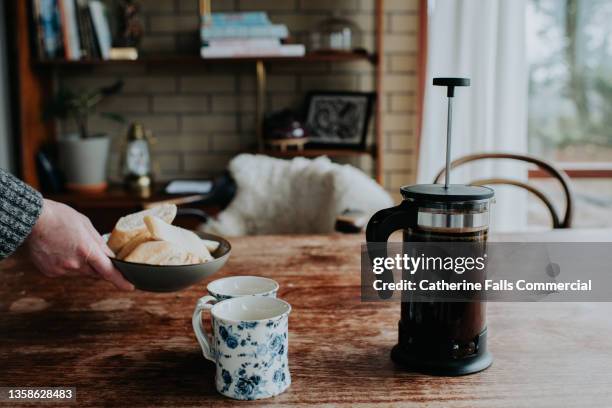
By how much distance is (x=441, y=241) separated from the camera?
84 cm

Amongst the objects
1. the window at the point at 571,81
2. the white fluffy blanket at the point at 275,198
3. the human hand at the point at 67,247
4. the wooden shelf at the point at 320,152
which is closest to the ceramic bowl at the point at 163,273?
the human hand at the point at 67,247

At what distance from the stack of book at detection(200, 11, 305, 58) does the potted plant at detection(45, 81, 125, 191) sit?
0.54 m

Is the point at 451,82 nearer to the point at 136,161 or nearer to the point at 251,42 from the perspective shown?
the point at 251,42

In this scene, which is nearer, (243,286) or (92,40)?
(243,286)

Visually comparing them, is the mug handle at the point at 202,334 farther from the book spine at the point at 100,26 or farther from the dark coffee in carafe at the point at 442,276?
the book spine at the point at 100,26

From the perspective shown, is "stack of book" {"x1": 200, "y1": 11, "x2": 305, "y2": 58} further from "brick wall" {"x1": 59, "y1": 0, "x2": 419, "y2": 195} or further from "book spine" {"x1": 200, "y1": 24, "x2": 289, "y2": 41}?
"brick wall" {"x1": 59, "y1": 0, "x2": 419, "y2": 195}

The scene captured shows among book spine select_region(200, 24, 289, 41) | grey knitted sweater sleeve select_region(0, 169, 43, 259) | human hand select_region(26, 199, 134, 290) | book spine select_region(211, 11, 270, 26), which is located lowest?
human hand select_region(26, 199, 134, 290)

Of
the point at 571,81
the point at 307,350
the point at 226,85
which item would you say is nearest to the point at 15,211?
the point at 307,350

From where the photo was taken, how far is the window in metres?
3.04

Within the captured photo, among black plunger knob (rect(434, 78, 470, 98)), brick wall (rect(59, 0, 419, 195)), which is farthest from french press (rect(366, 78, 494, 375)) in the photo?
brick wall (rect(59, 0, 419, 195))

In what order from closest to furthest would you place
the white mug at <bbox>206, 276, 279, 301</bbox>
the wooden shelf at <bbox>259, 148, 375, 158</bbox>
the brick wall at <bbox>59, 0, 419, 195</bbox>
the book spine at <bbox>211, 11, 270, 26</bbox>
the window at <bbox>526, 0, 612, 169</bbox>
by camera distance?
the white mug at <bbox>206, 276, 279, 301</bbox> → the book spine at <bbox>211, 11, 270, 26</bbox> → the wooden shelf at <bbox>259, 148, 375, 158</bbox> → the brick wall at <bbox>59, 0, 419, 195</bbox> → the window at <bbox>526, 0, 612, 169</bbox>

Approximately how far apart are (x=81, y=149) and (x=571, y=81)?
2.24 metres

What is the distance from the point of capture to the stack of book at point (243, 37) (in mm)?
2691

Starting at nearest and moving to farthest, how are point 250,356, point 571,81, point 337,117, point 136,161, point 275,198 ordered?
1. point 250,356
2. point 275,198
3. point 136,161
4. point 337,117
5. point 571,81
